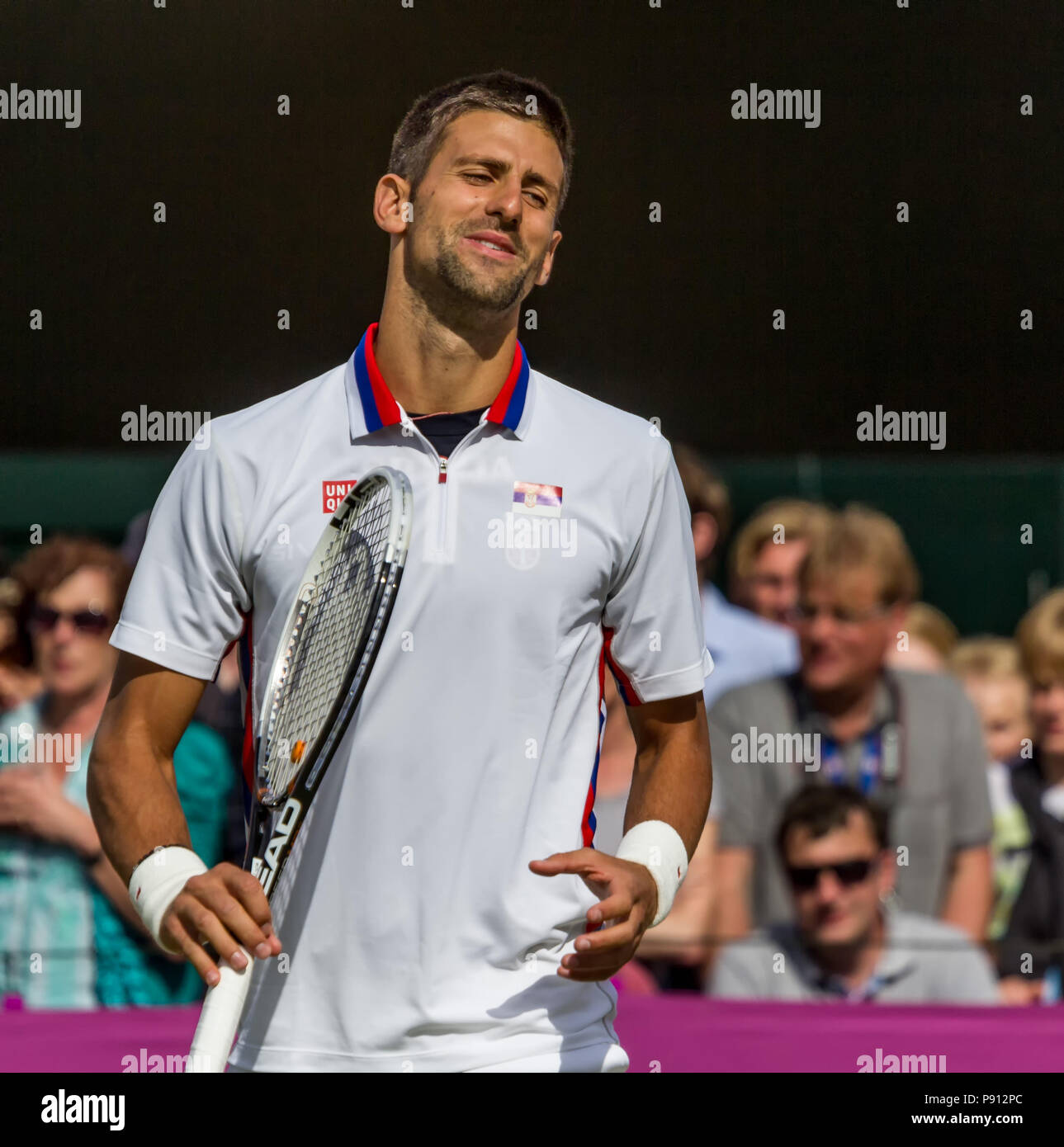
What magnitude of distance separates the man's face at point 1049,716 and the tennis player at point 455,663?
2.52m

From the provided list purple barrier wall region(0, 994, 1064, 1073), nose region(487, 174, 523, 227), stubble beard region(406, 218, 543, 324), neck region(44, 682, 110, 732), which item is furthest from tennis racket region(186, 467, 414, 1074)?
neck region(44, 682, 110, 732)

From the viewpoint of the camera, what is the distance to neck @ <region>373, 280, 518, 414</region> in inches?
86.3

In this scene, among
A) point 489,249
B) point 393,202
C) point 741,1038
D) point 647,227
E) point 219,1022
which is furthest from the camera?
point 647,227

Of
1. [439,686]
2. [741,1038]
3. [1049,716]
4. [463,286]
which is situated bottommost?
[741,1038]

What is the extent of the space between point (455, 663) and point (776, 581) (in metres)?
2.66

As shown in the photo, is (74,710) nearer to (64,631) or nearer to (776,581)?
(64,631)

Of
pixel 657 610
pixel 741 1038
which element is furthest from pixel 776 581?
pixel 657 610

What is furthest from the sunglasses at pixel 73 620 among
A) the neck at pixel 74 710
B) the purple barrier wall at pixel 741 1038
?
the purple barrier wall at pixel 741 1038

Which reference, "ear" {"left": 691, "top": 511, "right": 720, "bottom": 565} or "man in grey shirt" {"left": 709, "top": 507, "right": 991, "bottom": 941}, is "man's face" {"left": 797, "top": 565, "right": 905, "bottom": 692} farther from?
"ear" {"left": 691, "top": 511, "right": 720, "bottom": 565}

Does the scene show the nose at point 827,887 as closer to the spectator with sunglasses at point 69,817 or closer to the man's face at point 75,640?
the spectator with sunglasses at point 69,817

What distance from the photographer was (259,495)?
6.86 ft

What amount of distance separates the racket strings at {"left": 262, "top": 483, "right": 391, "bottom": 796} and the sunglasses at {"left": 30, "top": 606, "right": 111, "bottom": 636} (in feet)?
7.67

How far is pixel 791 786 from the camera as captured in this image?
4.41 m

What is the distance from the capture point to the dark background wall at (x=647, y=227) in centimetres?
471
